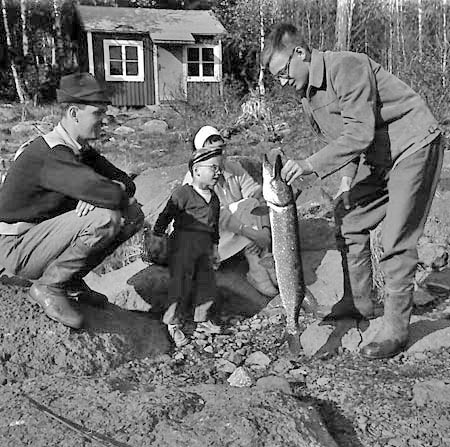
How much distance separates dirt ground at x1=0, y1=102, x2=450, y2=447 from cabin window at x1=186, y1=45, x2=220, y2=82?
2080 cm

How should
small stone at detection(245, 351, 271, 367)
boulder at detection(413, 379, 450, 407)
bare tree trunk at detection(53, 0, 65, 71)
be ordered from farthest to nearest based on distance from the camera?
bare tree trunk at detection(53, 0, 65, 71)
small stone at detection(245, 351, 271, 367)
boulder at detection(413, 379, 450, 407)

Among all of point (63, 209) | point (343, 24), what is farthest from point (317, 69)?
point (343, 24)

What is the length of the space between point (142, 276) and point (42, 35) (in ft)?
76.3

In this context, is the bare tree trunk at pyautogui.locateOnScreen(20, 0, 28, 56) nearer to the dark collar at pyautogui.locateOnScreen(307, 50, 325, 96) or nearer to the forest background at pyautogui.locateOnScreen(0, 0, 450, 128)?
the forest background at pyautogui.locateOnScreen(0, 0, 450, 128)

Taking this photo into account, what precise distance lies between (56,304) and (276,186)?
5.47 feet

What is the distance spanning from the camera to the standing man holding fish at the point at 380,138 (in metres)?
4.08

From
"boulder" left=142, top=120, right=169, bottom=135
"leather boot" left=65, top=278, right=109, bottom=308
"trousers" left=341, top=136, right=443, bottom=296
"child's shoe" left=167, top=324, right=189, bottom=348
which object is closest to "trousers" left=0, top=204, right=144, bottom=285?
"leather boot" left=65, top=278, right=109, bottom=308

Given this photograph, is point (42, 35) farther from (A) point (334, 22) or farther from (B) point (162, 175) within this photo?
(B) point (162, 175)

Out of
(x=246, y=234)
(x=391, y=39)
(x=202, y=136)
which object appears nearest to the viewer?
(x=202, y=136)

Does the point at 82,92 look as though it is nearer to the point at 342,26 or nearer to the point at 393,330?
the point at 393,330

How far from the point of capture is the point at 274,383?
3906mm

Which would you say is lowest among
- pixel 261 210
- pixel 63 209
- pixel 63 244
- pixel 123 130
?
pixel 123 130

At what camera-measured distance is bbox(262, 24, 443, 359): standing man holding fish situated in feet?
13.4

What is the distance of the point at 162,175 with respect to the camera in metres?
9.95
